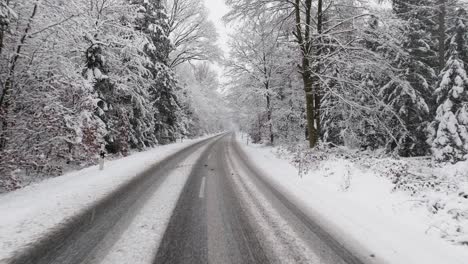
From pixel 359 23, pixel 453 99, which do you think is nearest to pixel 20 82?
pixel 359 23

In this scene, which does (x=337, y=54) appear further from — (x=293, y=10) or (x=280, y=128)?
(x=280, y=128)

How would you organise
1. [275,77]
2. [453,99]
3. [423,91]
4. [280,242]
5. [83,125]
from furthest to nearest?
[275,77] → [423,91] → [453,99] → [83,125] → [280,242]

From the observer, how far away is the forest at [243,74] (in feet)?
30.3

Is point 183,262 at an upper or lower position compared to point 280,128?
lower

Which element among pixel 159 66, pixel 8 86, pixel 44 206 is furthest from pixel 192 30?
pixel 44 206

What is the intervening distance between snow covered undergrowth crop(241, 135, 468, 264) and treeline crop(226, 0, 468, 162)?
3.46 m

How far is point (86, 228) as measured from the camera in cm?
478

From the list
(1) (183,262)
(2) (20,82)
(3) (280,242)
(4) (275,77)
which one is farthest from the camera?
(4) (275,77)

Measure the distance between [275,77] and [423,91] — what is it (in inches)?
397

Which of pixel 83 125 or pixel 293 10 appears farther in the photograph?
pixel 293 10

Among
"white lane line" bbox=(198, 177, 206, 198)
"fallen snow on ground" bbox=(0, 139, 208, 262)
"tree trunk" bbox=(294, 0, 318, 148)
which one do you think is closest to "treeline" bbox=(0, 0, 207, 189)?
"fallen snow on ground" bbox=(0, 139, 208, 262)

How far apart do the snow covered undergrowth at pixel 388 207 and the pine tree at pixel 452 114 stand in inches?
201

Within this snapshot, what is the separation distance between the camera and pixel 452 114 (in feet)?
45.6

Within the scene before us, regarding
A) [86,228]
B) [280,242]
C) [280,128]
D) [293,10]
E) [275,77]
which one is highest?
[293,10]
